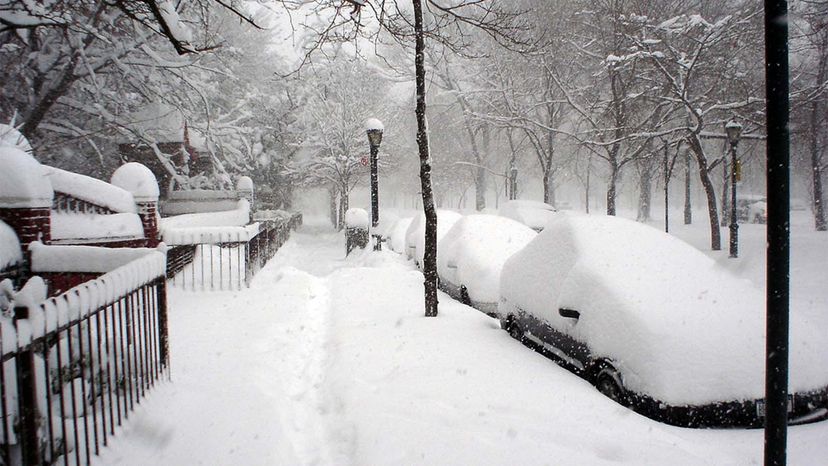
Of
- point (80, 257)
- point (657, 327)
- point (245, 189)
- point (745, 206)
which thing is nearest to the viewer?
point (657, 327)

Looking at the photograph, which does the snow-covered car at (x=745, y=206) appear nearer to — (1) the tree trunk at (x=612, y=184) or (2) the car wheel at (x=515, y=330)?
(1) the tree trunk at (x=612, y=184)

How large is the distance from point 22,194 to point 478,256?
6.70m

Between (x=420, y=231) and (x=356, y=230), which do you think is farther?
(x=356, y=230)

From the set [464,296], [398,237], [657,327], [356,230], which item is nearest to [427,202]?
[464,296]

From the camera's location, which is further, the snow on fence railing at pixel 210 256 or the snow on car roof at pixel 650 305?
the snow on fence railing at pixel 210 256

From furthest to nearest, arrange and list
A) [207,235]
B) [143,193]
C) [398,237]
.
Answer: [398,237] → [207,235] → [143,193]

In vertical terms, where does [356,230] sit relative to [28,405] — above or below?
above

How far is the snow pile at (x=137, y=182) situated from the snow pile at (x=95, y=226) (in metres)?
0.50

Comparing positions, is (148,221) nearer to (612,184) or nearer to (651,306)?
(651,306)

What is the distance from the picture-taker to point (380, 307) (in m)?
8.34

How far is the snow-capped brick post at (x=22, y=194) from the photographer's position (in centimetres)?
572

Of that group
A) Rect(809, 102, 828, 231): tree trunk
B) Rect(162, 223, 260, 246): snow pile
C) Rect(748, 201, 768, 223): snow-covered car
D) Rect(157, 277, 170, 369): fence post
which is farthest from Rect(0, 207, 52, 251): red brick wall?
Rect(748, 201, 768, 223): snow-covered car

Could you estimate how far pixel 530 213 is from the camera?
1952 cm

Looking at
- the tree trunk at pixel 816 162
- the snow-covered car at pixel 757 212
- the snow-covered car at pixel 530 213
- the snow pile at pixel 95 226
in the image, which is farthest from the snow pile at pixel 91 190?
the snow-covered car at pixel 757 212
